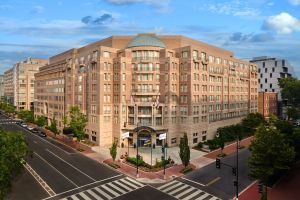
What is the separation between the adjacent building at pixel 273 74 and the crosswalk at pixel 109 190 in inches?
4489

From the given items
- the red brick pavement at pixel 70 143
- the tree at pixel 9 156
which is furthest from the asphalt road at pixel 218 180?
the red brick pavement at pixel 70 143

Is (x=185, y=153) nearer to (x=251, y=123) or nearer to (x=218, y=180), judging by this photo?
(x=218, y=180)

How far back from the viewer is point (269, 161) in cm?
3975

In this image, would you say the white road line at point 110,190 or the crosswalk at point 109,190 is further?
the white road line at point 110,190

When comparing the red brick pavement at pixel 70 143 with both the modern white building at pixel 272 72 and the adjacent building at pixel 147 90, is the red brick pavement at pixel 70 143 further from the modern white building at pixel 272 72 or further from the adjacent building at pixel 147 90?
the modern white building at pixel 272 72

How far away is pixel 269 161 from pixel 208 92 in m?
40.0

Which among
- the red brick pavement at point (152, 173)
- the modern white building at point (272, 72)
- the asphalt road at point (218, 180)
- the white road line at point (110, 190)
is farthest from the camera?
the modern white building at point (272, 72)

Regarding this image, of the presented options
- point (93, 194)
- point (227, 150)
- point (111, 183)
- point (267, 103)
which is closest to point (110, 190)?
point (93, 194)

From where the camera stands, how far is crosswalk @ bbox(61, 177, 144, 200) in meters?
37.9

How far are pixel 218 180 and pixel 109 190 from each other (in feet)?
59.5

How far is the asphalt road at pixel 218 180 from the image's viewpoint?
Result: 41219 millimetres

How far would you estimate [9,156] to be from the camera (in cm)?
2772

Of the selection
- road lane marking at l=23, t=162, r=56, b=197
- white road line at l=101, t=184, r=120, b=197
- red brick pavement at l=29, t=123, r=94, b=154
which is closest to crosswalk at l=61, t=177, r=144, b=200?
white road line at l=101, t=184, r=120, b=197

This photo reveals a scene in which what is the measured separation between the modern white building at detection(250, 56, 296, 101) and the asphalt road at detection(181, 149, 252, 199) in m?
94.9
